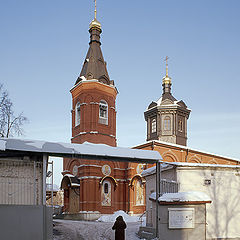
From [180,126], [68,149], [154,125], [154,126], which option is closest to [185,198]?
[68,149]

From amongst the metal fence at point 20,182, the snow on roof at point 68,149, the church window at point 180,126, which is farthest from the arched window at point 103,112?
the metal fence at point 20,182

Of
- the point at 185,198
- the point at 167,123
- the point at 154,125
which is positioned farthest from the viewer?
the point at 154,125

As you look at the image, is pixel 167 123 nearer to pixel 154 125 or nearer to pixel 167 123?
pixel 167 123

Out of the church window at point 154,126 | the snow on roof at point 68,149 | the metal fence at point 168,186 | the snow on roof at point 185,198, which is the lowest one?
the snow on roof at point 185,198

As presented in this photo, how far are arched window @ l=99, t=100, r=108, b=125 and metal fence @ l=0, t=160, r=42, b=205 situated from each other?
64.4 ft

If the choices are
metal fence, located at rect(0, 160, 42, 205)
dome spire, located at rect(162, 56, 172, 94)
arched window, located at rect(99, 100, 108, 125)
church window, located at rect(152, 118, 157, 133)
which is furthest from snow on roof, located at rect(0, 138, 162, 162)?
dome spire, located at rect(162, 56, 172, 94)

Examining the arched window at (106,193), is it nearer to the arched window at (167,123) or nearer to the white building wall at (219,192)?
the arched window at (167,123)

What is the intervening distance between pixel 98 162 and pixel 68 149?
17830mm

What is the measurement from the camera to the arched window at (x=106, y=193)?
101 ft

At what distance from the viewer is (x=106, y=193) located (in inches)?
1222

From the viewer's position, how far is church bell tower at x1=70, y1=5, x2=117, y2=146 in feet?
105

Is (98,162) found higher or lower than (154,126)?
lower

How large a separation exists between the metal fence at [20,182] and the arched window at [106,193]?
59.1 feet

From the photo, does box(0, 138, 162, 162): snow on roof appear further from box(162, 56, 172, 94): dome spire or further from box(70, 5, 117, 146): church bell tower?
box(162, 56, 172, 94): dome spire
